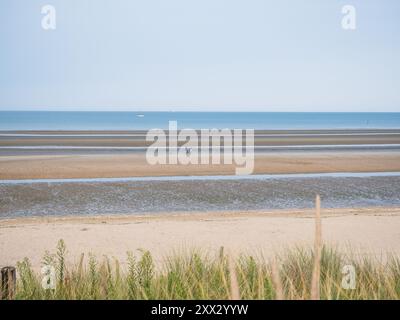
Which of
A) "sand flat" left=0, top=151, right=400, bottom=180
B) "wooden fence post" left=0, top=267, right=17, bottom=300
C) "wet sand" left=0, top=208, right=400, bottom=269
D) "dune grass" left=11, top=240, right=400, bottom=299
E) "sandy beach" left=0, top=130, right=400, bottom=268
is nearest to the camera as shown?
"wooden fence post" left=0, top=267, right=17, bottom=300

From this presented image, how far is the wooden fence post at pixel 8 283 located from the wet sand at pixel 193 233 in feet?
11.9

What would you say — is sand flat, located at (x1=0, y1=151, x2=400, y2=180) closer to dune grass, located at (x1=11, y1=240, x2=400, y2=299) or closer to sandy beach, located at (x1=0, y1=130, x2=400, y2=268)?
sandy beach, located at (x1=0, y1=130, x2=400, y2=268)

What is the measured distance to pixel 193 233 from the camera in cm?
1016

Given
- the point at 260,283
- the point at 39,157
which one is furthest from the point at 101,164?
the point at 260,283

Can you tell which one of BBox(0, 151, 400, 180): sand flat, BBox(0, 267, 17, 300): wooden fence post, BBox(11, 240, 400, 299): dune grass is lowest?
BBox(0, 151, 400, 180): sand flat

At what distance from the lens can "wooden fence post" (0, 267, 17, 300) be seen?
14.2 feet

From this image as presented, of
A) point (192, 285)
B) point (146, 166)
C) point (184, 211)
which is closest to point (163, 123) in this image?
point (146, 166)

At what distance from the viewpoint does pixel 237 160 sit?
26.8 meters

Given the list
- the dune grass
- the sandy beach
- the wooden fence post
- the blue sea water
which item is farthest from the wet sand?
the blue sea water

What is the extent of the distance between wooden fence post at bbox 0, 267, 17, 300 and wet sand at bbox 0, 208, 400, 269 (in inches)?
143

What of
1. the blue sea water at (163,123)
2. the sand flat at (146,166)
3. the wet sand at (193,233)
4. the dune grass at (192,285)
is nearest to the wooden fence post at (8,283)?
the dune grass at (192,285)

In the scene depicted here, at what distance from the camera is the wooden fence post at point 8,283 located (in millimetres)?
4316

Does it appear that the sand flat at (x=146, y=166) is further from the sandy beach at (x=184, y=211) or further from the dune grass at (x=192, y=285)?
the dune grass at (x=192, y=285)
